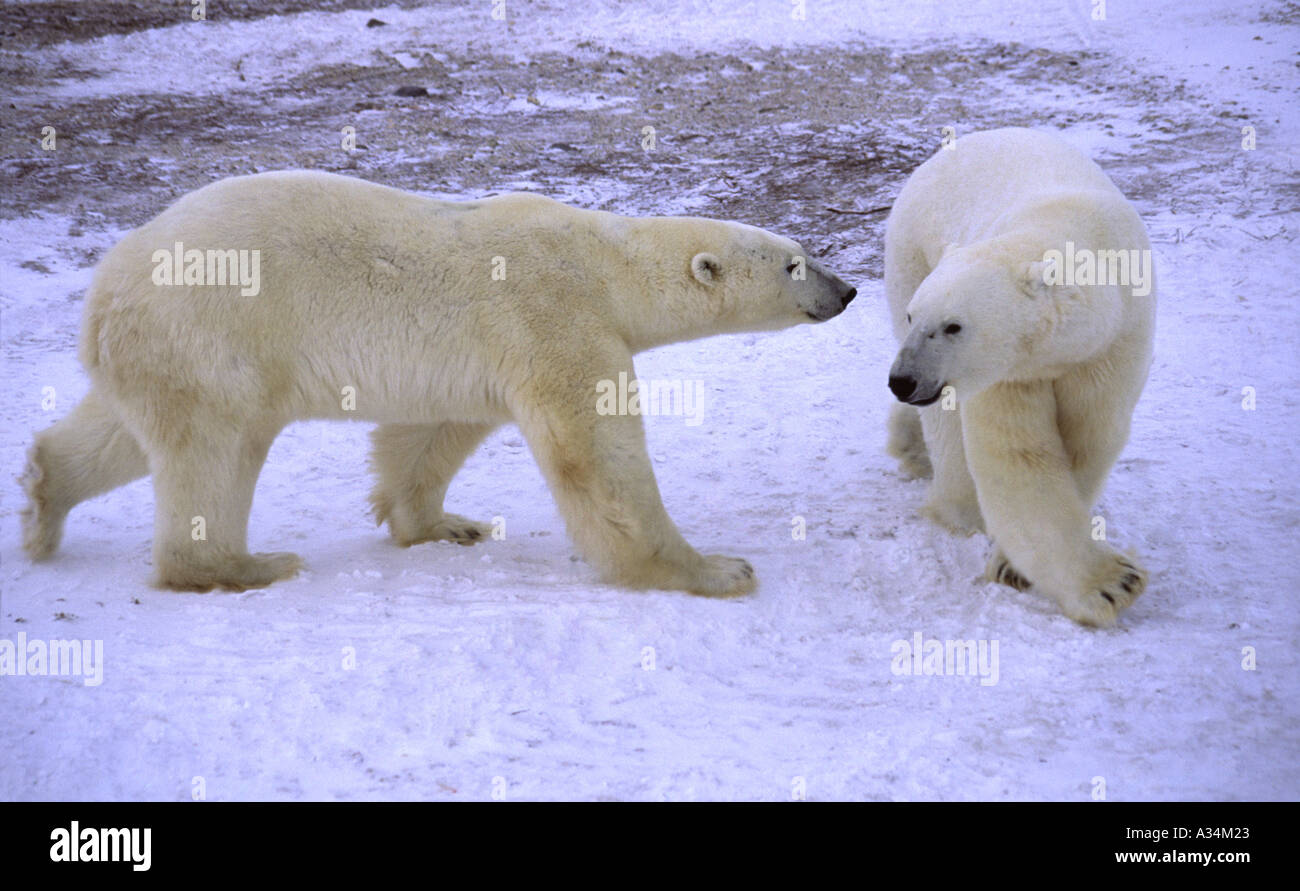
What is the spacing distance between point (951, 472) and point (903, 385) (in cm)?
131

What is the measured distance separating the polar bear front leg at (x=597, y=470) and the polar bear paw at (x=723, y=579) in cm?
14

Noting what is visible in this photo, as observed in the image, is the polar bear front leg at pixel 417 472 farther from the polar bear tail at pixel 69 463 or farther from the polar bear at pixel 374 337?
the polar bear tail at pixel 69 463

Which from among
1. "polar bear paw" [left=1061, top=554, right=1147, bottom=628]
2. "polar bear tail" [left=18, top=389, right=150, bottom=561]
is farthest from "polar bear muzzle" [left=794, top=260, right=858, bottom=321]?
"polar bear tail" [left=18, top=389, right=150, bottom=561]

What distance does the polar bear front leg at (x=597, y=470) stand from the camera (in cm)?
401

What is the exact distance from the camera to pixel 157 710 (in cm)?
327

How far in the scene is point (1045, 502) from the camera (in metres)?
3.95

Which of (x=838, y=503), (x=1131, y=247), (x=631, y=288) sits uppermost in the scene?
(x=1131, y=247)

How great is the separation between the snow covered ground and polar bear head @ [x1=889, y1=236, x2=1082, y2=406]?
35.9 inches

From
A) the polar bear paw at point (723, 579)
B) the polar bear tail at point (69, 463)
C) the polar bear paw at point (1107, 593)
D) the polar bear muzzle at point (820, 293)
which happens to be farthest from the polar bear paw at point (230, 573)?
the polar bear paw at point (1107, 593)

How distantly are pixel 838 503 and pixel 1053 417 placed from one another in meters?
1.36

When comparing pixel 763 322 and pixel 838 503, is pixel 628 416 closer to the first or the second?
pixel 763 322

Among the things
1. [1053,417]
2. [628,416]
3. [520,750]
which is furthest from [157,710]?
[1053,417]

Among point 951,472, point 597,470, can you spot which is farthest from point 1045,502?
point 597,470

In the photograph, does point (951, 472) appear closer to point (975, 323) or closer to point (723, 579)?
point (723, 579)
